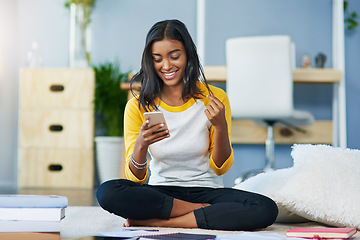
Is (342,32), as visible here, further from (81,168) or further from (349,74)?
(81,168)

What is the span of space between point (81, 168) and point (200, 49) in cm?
117

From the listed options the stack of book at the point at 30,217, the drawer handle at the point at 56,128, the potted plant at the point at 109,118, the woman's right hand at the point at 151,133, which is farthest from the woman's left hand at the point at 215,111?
the drawer handle at the point at 56,128

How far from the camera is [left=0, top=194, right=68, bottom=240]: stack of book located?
1.16 metres

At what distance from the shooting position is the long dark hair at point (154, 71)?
5.52 feet

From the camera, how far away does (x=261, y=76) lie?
3.01 metres

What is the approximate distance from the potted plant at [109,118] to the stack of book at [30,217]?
2333 mm

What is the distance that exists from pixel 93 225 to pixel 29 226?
49cm

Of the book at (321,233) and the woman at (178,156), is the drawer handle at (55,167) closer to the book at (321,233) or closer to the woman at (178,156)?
the woman at (178,156)

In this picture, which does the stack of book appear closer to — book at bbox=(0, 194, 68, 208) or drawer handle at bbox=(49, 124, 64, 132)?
book at bbox=(0, 194, 68, 208)

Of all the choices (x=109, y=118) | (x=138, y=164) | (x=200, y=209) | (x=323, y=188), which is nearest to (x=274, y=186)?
(x=323, y=188)

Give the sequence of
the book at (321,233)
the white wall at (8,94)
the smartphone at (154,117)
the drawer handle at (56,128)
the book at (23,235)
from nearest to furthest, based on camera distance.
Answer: the book at (23,235) < the book at (321,233) < the smartphone at (154,117) < the drawer handle at (56,128) < the white wall at (8,94)

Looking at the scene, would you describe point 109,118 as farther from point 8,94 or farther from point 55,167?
point 8,94

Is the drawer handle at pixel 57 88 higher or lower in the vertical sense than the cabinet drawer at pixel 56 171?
higher

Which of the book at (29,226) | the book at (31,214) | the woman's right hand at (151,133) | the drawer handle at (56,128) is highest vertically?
the woman's right hand at (151,133)
